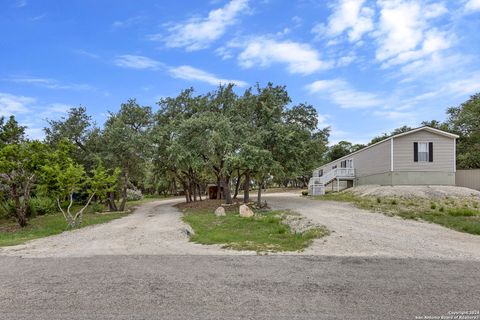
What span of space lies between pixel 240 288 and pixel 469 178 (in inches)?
1084

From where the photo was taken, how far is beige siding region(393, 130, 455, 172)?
23.8m

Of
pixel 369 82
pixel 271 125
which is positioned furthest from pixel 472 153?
pixel 271 125

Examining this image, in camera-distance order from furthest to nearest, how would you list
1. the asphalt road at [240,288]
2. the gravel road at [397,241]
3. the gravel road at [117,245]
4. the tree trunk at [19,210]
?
the tree trunk at [19,210] < the gravel road at [117,245] < the gravel road at [397,241] < the asphalt road at [240,288]

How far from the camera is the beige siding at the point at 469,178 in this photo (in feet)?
81.7

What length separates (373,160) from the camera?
1064 inches

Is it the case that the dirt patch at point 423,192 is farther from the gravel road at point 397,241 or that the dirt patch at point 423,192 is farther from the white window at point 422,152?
the gravel road at point 397,241

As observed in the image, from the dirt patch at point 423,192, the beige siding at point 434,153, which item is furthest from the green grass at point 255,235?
the beige siding at point 434,153

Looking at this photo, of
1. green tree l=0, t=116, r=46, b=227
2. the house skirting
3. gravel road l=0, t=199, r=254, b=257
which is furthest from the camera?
the house skirting

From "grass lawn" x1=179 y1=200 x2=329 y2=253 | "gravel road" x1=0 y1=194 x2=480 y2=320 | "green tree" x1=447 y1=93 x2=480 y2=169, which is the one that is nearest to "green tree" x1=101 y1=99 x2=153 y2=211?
"grass lawn" x1=179 y1=200 x2=329 y2=253

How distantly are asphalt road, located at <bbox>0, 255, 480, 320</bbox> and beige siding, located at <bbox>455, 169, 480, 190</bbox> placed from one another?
23510 mm

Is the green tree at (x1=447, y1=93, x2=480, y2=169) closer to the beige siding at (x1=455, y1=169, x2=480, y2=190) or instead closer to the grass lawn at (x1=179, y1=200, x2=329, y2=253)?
the beige siding at (x1=455, y1=169, x2=480, y2=190)

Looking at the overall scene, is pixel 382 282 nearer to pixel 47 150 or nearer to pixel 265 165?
pixel 265 165

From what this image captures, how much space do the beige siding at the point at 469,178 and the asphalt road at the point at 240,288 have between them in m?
23.5

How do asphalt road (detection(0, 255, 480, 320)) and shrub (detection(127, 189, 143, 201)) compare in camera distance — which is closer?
asphalt road (detection(0, 255, 480, 320))
